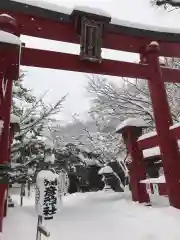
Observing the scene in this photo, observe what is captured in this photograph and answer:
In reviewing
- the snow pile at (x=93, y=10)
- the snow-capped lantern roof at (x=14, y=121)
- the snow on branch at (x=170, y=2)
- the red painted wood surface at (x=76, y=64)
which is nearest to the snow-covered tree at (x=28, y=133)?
the snow-capped lantern roof at (x=14, y=121)

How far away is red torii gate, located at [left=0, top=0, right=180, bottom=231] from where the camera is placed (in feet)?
17.4

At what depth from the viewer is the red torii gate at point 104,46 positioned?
17.4 feet

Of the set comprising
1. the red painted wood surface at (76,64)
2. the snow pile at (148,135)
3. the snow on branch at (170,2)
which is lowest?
the snow pile at (148,135)

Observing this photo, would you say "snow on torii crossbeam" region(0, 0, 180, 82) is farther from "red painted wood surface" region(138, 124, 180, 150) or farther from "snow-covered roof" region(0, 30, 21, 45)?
"snow-covered roof" region(0, 30, 21, 45)

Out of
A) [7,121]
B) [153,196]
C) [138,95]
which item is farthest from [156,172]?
[138,95]

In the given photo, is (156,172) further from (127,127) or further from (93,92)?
(93,92)

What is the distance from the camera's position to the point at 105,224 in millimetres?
4223

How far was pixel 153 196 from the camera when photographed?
20.2 feet

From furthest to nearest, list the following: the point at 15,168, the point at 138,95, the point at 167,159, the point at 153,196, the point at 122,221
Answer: the point at 138,95, the point at 15,168, the point at 153,196, the point at 167,159, the point at 122,221

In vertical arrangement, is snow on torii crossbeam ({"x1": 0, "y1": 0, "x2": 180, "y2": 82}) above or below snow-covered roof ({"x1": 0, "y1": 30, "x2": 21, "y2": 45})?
above

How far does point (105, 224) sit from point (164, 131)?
2.12 meters

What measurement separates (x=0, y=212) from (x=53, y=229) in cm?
77

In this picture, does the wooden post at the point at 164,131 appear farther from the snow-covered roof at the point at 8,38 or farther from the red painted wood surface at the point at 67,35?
the snow-covered roof at the point at 8,38

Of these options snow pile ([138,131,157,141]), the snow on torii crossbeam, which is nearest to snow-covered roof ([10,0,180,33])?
the snow on torii crossbeam
